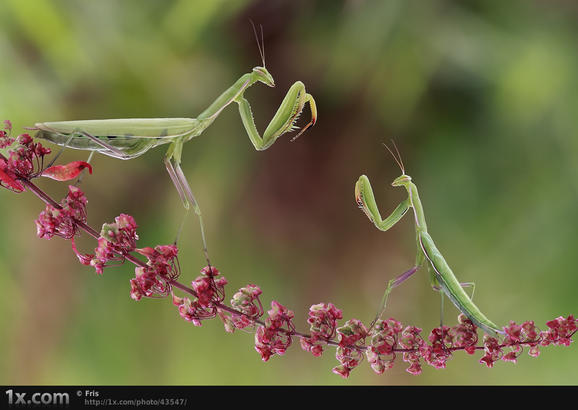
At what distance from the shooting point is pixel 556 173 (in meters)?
0.99

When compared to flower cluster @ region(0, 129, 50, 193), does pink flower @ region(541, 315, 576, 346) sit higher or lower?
lower

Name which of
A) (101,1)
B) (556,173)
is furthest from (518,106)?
(101,1)

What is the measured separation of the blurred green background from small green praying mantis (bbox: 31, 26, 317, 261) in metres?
0.52

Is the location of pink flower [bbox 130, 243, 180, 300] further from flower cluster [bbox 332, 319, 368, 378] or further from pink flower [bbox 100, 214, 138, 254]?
flower cluster [bbox 332, 319, 368, 378]

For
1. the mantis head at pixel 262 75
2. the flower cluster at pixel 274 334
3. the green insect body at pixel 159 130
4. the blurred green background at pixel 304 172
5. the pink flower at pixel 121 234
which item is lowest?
the flower cluster at pixel 274 334

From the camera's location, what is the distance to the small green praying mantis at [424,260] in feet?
1.52

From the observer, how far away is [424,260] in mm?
536

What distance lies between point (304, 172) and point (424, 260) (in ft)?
1.92

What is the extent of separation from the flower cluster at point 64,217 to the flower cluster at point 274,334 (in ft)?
0.52

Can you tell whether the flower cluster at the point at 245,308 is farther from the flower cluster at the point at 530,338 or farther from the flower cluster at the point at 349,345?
the flower cluster at the point at 530,338

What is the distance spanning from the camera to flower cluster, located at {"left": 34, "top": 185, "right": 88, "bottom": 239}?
0.41 m

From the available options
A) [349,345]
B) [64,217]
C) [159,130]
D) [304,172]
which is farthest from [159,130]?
[304,172]

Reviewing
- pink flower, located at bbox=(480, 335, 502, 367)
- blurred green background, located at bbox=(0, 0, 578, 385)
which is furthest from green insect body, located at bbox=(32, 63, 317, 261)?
blurred green background, located at bbox=(0, 0, 578, 385)
